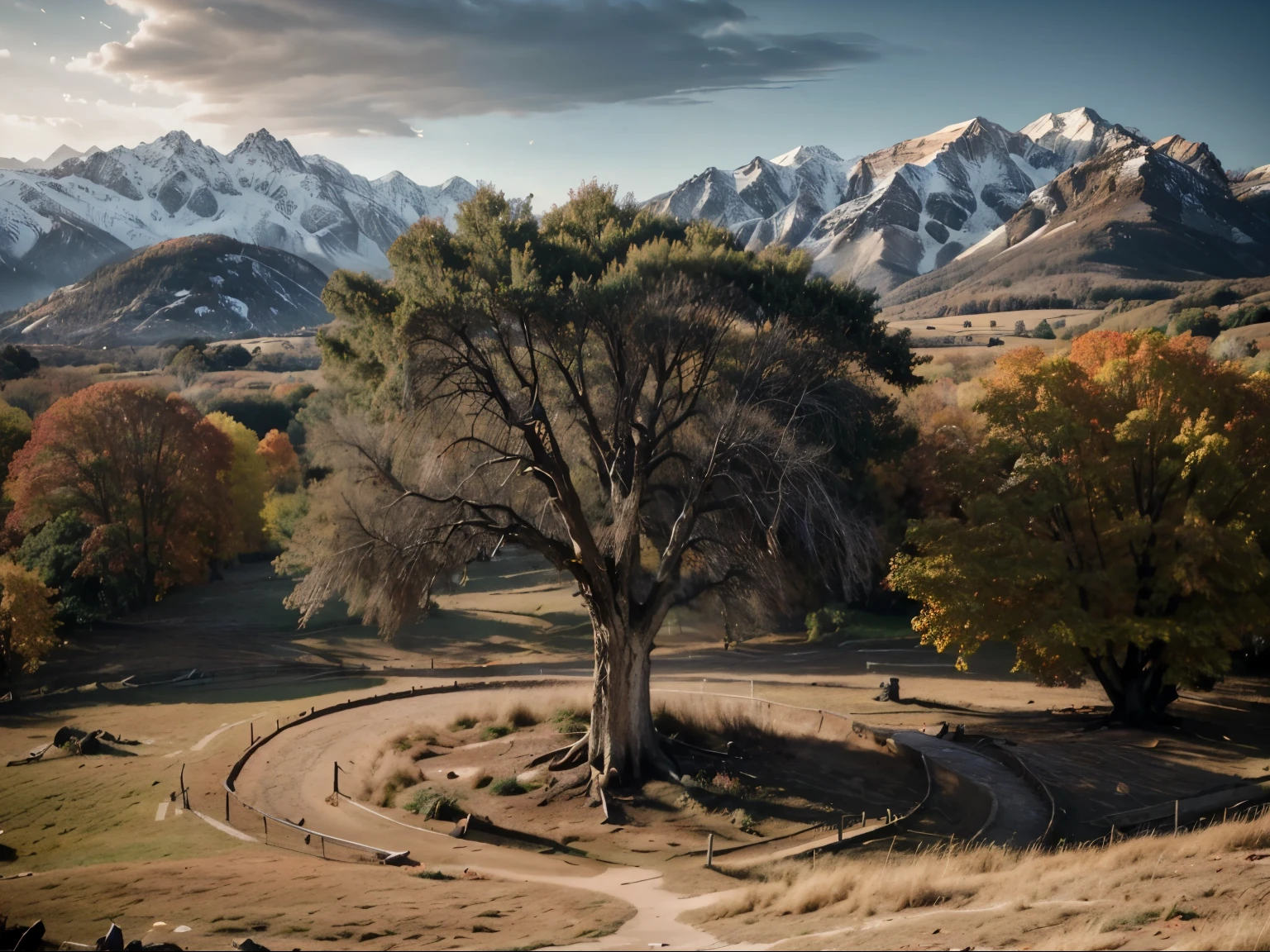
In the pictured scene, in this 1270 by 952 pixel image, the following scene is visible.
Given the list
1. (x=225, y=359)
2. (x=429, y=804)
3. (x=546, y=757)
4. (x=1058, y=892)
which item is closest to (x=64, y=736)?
(x=429, y=804)

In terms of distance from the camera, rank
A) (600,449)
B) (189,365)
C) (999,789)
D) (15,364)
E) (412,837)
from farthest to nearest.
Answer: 1. (189,365)
2. (15,364)
3. (600,449)
4. (999,789)
5. (412,837)

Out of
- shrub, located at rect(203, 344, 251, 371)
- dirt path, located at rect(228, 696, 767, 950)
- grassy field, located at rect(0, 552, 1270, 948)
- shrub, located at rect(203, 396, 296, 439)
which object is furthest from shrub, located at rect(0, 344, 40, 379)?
dirt path, located at rect(228, 696, 767, 950)

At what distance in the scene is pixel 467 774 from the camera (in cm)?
2125

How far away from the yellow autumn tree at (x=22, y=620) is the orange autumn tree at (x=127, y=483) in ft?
24.7

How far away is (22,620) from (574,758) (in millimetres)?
26778

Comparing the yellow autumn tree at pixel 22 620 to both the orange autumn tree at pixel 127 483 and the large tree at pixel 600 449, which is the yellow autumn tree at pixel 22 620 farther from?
the large tree at pixel 600 449

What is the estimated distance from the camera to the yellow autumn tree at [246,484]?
62.3m

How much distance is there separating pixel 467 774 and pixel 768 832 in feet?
23.7

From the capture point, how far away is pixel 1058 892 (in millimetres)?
11242

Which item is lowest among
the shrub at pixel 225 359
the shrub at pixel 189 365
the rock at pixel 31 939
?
the rock at pixel 31 939

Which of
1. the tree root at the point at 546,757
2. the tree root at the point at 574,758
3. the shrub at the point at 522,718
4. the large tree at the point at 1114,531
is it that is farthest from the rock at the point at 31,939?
the large tree at the point at 1114,531

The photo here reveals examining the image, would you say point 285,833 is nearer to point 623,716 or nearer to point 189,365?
point 623,716

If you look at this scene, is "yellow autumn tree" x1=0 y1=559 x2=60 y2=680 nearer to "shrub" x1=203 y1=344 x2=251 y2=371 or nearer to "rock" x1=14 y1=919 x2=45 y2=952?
"rock" x1=14 y1=919 x2=45 y2=952

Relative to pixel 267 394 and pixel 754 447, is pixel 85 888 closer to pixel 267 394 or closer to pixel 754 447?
pixel 754 447
